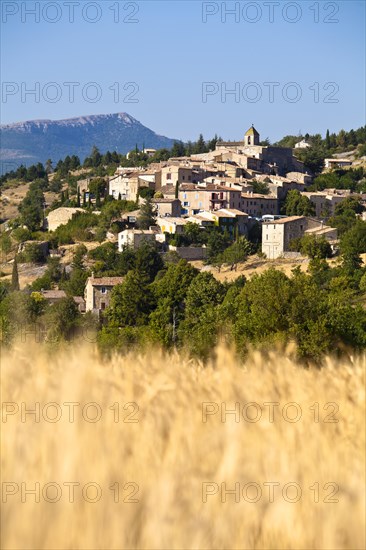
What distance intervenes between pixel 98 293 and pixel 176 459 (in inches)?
1396

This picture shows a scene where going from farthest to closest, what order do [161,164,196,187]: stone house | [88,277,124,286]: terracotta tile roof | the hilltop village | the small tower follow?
the small tower → [161,164,196,187]: stone house → [88,277,124,286]: terracotta tile roof → the hilltop village

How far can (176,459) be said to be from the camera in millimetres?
2502

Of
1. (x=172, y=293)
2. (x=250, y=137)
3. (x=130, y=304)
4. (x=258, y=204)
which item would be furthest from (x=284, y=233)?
(x=250, y=137)

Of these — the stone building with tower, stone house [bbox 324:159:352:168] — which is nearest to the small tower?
the stone building with tower

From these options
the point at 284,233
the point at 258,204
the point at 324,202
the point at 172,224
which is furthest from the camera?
the point at 324,202

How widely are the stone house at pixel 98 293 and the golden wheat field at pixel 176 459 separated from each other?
33.9 m

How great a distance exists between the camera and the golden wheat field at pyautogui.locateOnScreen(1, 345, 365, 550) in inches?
81.7

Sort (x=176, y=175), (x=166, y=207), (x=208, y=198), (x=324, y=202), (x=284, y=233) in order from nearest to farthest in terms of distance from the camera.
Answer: (x=284, y=233), (x=166, y=207), (x=208, y=198), (x=324, y=202), (x=176, y=175)

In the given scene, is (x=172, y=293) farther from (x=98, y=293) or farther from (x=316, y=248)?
(x=316, y=248)

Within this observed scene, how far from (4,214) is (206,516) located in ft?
224

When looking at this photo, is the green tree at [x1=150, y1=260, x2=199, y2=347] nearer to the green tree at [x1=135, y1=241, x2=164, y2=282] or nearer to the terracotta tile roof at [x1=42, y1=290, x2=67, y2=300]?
the green tree at [x1=135, y1=241, x2=164, y2=282]

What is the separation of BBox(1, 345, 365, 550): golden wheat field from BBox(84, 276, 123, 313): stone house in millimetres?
33944

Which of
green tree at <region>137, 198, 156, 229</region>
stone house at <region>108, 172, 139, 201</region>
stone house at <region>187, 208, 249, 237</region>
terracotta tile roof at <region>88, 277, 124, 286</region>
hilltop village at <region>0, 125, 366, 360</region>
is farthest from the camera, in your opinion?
stone house at <region>108, 172, 139, 201</region>

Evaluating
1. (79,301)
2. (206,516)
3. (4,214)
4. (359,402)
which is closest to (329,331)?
(359,402)
